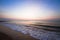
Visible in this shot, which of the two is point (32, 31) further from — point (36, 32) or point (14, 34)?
point (14, 34)

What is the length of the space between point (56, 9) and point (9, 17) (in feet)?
2.39

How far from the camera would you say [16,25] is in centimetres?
147

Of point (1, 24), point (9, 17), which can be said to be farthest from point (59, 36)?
point (1, 24)

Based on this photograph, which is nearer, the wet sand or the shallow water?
the shallow water

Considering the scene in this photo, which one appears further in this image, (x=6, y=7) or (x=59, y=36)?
(x=6, y=7)

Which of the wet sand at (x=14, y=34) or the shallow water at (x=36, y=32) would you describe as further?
the wet sand at (x=14, y=34)

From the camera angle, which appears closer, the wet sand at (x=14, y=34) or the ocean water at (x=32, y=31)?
the ocean water at (x=32, y=31)

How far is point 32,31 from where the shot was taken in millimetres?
1388

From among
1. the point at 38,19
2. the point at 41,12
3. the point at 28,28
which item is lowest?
the point at 28,28

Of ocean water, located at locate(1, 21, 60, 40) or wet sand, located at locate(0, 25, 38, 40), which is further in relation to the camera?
wet sand, located at locate(0, 25, 38, 40)

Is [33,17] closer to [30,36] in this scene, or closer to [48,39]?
[30,36]

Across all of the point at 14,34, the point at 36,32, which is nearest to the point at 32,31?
the point at 36,32

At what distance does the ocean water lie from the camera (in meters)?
1.26

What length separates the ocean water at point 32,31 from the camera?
1.26m
